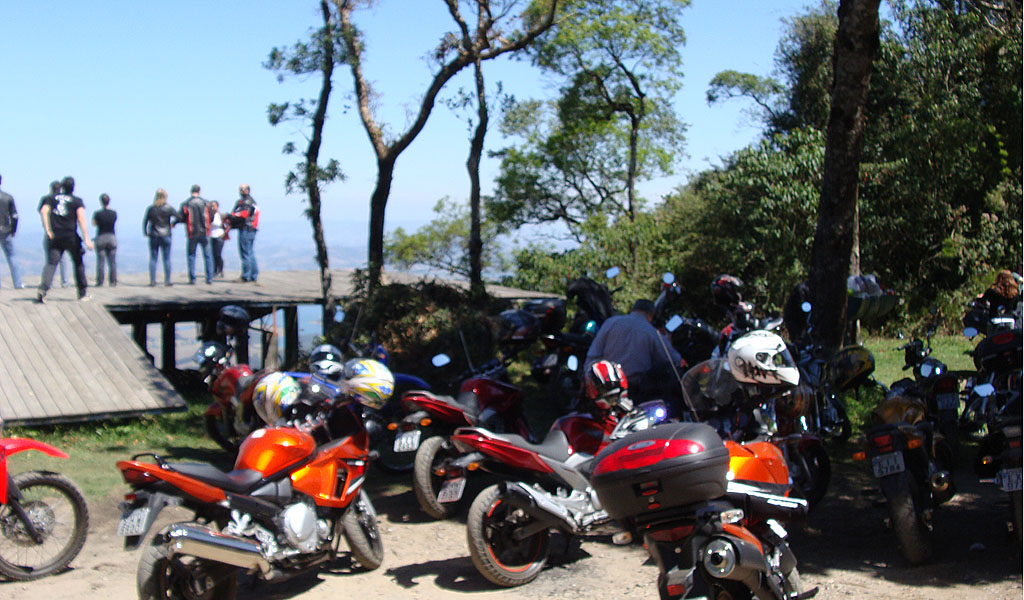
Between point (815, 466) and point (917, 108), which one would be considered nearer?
point (815, 466)

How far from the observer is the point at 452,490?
600 centimetres

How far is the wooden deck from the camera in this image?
30.5 ft

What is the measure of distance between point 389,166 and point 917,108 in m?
13.7

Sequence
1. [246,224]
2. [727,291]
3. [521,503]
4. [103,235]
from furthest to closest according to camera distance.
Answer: [246,224] < [103,235] < [727,291] < [521,503]

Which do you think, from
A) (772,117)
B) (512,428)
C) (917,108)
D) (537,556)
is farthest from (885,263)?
(537,556)

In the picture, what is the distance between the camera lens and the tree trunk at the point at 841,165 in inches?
358

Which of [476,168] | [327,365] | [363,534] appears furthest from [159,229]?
[363,534]

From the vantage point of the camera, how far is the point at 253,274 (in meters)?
15.3

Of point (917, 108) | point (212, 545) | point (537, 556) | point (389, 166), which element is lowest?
point (537, 556)

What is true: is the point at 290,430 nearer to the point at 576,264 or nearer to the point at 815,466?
the point at 815,466

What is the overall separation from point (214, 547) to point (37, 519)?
1.97 m

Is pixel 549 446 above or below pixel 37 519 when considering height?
above

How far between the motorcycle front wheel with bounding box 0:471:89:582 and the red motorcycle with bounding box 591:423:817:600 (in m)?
3.75

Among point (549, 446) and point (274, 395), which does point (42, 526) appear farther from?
point (549, 446)
